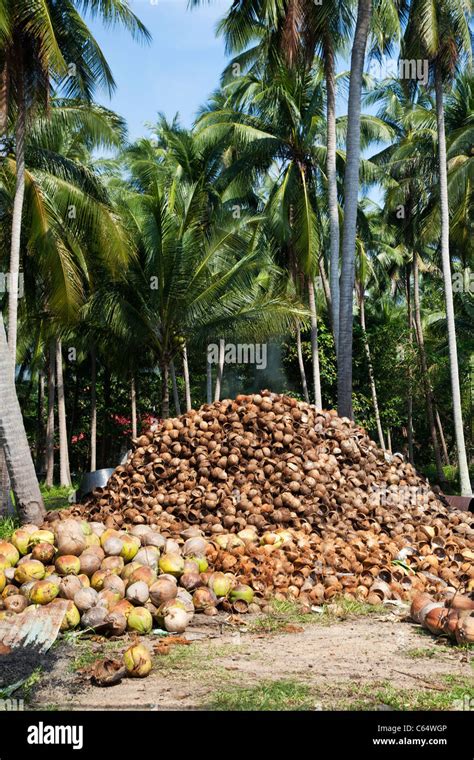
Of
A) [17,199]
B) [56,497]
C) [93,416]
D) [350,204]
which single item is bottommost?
[56,497]

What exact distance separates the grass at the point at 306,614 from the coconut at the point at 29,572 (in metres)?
1.67

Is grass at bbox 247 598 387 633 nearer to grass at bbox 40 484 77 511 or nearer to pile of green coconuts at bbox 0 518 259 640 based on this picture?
pile of green coconuts at bbox 0 518 259 640

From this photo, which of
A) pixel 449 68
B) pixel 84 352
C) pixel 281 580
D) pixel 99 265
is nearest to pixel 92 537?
pixel 281 580

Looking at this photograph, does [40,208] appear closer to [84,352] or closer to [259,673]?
[259,673]

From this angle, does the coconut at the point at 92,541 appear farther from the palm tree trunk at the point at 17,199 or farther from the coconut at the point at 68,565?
the palm tree trunk at the point at 17,199

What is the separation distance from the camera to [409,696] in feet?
13.4

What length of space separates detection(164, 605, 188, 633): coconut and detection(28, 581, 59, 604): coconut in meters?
0.85

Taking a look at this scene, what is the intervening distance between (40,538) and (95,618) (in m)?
1.15

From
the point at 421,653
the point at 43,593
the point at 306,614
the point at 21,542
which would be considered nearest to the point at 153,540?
the point at 21,542

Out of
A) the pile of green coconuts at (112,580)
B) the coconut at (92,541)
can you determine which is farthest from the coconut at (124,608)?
the coconut at (92,541)

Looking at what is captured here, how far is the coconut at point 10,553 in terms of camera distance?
611 centimetres

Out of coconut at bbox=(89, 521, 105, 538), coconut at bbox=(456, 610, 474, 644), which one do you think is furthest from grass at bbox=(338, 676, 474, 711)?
coconut at bbox=(89, 521, 105, 538)

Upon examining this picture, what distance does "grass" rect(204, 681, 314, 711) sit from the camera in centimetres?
393

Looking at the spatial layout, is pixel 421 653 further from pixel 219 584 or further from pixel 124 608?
pixel 124 608
